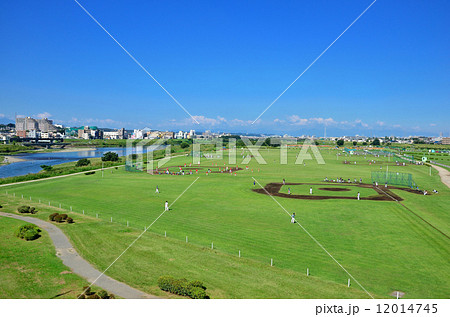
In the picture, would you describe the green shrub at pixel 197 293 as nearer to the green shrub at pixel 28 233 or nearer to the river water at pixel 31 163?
the green shrub at pixel 28 233

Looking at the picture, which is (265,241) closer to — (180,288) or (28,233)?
(180,288)

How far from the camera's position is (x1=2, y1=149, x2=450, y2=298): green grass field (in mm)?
17797

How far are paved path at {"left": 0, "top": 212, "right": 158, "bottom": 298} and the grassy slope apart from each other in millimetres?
453

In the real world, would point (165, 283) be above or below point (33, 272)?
above

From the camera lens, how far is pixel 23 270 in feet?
61.6

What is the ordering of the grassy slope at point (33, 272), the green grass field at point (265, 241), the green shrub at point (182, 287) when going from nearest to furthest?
1. the green shrub at point (182, 287)
2. the grassy slope at point (33, 272)
3. the green grass field at point (265, 241)

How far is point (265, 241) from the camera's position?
25.3m

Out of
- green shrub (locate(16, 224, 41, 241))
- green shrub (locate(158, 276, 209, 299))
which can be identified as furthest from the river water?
green shrub (locate(158, 276, 209, 299))

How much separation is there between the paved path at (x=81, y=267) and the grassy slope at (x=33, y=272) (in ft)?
1.48

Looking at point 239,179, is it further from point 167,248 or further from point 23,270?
point 23,270

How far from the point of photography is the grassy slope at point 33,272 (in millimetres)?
16047

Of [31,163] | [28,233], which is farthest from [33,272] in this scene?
[31,163]

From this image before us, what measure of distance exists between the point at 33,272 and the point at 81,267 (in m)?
2.69

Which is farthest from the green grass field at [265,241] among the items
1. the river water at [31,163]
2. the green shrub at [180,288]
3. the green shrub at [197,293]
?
the river water at [31,163]
